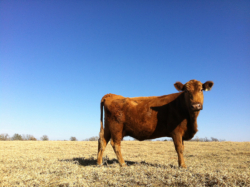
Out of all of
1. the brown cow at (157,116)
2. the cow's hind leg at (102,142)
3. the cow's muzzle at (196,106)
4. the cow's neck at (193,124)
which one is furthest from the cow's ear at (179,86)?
the cow's hind leg at (102,142)

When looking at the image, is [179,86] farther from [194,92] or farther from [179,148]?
[179,148]

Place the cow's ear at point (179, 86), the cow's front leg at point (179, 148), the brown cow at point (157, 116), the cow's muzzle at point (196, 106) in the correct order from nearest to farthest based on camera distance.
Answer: the cow's muzzle at point (196, 106)
the cow's front leg at point (179, 148)
the brown cow at point (157, 116)
the cow's ear at point (179, 86)

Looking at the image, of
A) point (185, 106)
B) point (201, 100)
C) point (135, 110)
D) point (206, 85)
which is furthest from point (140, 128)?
point (206, 85)

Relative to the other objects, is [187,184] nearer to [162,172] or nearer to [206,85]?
[162,172]

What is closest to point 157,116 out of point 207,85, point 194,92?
point 194,92

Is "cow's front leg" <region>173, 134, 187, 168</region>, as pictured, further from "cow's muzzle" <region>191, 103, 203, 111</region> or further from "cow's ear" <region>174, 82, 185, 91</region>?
"cow's ear" <region>174, 82, 185, 91</region>

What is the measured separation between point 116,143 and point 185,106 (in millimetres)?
2890

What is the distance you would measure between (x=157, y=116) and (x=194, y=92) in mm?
1584

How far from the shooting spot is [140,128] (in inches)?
276

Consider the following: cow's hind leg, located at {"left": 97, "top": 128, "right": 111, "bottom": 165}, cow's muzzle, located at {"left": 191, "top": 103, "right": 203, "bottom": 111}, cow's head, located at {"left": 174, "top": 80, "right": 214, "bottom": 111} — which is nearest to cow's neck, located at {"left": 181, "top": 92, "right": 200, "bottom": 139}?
cow's head, located at {"left": 174, "top": 80, "right": 214, "bottom": 111}

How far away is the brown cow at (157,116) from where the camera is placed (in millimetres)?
6473

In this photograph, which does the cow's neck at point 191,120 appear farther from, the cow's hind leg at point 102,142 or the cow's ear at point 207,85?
the cow's hind leg at point 102,142

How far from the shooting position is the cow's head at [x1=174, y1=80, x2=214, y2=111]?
588 centimetres

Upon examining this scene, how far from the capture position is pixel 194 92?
621 cm
